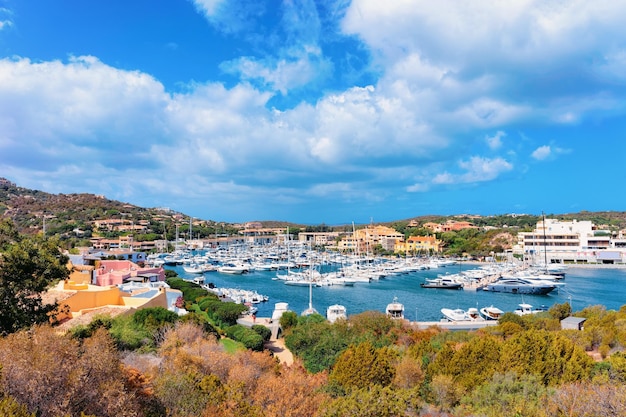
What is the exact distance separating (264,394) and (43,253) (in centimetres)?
898

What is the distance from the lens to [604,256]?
228ft

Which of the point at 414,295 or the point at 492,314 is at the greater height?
the point at 492,314

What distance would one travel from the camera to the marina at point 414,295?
39656 mm

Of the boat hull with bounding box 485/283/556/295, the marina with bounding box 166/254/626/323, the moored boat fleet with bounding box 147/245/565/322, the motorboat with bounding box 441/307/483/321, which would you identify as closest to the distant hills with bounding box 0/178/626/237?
the moored boat fleet with bounding box 147/245/565/322

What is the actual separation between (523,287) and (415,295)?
11863 mm

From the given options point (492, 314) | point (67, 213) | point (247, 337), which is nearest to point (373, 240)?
point (67, 213)

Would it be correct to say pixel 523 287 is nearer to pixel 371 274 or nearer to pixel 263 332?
pixel 371 274

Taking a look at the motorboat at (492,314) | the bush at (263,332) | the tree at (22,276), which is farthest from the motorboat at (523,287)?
the tree at (22,276)

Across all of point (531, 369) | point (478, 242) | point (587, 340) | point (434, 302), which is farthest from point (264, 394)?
point (478, 242)

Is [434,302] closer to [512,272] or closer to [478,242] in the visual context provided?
[512,272]

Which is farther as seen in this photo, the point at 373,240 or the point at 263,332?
the point at 373,240

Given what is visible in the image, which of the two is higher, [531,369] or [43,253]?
[43,253]

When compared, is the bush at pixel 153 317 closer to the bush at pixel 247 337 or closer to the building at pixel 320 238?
the bush at pixel 247 337

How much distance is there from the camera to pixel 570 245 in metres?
75.4
